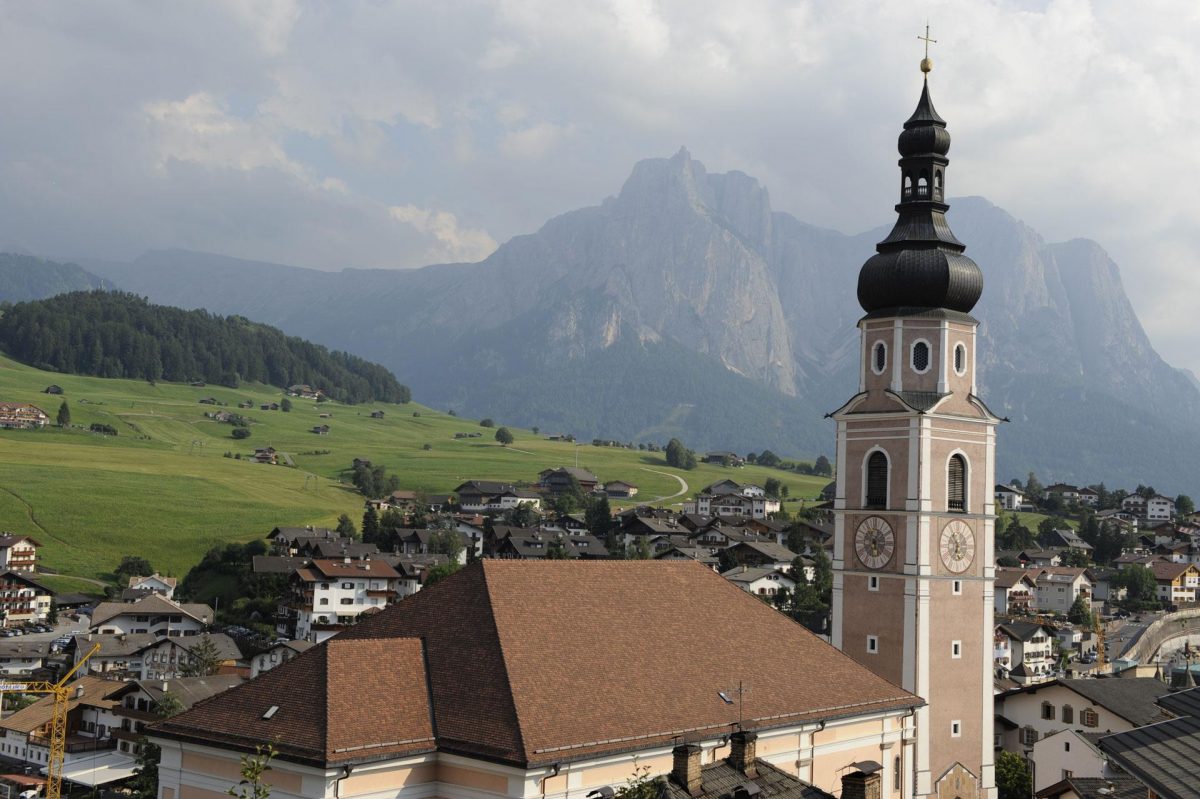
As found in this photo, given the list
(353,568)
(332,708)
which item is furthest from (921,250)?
(353,568)

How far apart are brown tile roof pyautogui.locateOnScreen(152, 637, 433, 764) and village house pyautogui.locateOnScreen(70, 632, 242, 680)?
233 feet

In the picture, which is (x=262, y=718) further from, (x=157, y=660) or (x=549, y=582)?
Result: (x=157, y=660)

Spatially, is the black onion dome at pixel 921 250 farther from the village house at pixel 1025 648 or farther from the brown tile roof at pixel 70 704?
the village house at pixel 1025 648

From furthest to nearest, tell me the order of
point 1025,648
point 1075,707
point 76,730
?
point 1025,648 < point 76,730 < point 1075,707

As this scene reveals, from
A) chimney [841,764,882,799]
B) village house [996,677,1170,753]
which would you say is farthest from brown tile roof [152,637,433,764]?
village house [996,677,1170,753]

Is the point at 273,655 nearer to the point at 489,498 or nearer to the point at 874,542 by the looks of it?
the point at 874,542

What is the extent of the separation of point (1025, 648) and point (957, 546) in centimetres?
6785

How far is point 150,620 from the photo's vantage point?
4380 inches

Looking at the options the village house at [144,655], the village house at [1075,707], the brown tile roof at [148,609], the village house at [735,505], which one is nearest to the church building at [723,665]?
the village house at [1075,707]

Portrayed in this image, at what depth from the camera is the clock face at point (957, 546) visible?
151 feet

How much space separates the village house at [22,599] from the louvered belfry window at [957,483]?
104248 millimetres

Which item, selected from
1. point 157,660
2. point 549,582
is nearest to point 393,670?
point 549,582

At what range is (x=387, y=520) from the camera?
148 m

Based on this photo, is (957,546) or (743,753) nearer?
(743,753)
